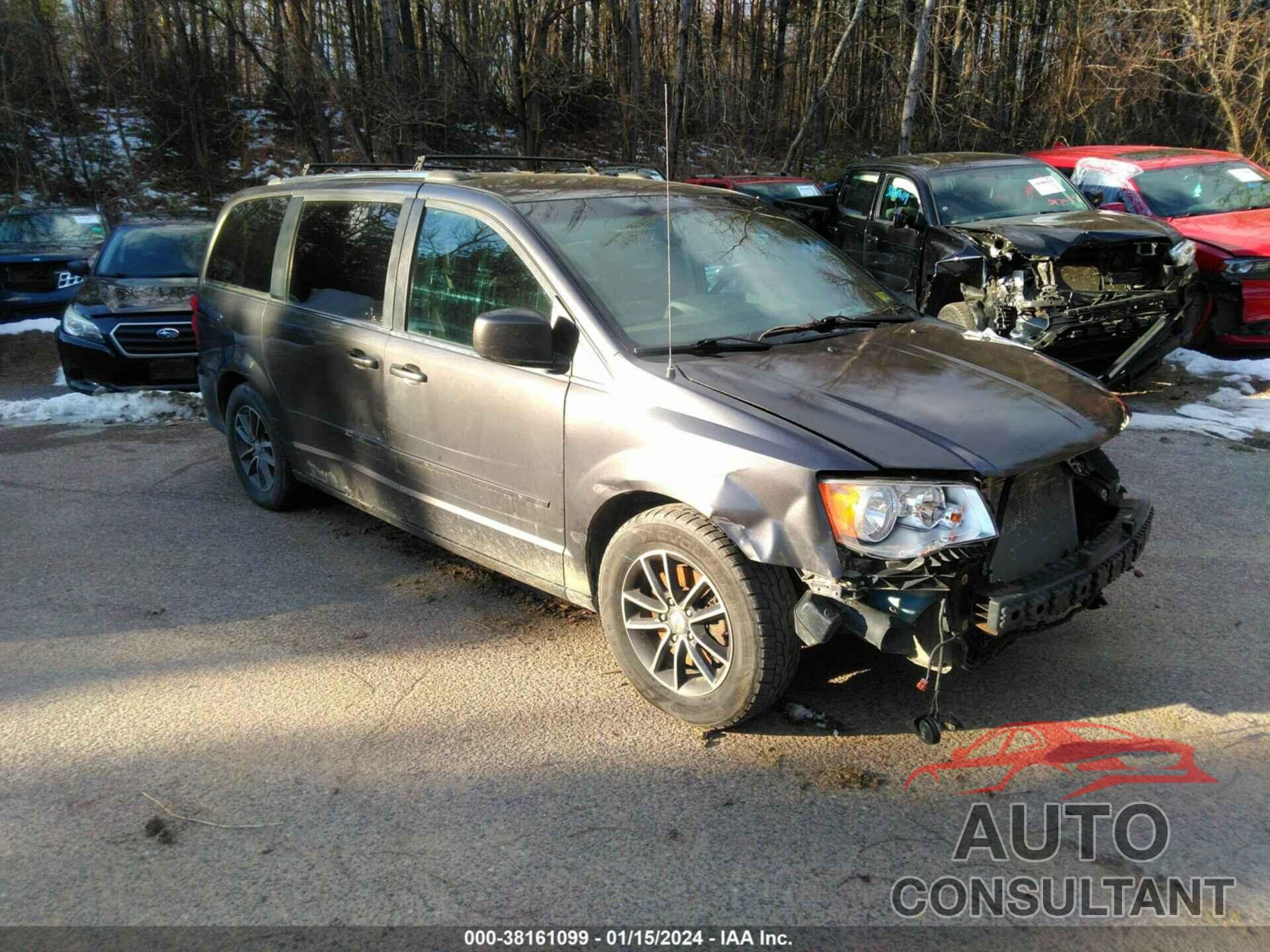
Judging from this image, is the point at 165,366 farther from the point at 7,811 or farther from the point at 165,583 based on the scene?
the point at 7,811

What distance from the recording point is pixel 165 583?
5.06 m

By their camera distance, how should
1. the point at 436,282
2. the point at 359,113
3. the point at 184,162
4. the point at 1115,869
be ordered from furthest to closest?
1. the point at 184,162
2. the point at 359,113
3. the point at 436,282
4. the point at 1115,869

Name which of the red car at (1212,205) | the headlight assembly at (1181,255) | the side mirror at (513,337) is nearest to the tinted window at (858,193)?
the red car at (1212,205)

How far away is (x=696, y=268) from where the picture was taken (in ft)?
14.1

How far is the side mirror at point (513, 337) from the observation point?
371cm

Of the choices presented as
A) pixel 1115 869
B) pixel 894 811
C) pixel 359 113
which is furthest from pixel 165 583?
pixel 359 113

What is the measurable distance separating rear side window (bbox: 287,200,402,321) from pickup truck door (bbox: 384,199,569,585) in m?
0.21

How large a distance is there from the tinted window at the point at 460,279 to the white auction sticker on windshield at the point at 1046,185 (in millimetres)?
6544

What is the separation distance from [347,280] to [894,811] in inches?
136

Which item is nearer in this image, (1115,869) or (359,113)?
(1115,869)

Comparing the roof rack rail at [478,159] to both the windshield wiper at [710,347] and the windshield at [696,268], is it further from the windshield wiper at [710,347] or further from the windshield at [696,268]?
the windshield wiper at [710,347]

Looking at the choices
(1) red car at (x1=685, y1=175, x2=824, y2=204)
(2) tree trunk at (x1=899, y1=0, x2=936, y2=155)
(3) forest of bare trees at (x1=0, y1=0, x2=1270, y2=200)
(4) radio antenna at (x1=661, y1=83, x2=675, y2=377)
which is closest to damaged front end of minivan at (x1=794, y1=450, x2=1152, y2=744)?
(4) radio antenna at (x1=661, y1=83, x2=675, y2=377)

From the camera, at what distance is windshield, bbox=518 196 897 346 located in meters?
4.02

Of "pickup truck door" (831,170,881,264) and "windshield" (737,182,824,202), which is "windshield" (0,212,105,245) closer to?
"windshield" (737,182,824,202)
